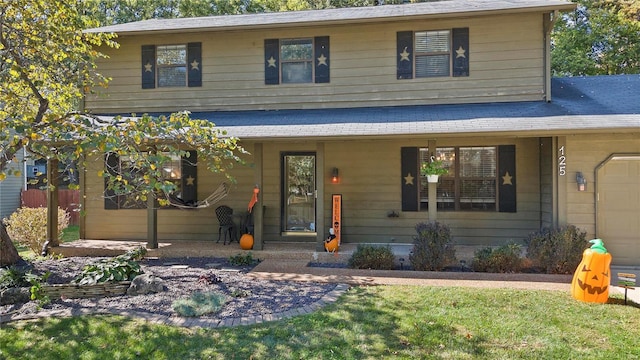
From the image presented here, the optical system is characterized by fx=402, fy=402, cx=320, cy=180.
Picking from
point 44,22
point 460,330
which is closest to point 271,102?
point 44,22

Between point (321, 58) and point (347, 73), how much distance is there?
66cm

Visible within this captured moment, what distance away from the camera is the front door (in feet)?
29.6

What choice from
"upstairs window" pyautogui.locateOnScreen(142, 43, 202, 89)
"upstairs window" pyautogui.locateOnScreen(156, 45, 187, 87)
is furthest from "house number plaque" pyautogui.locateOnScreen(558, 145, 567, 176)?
"upstairs window" pyautogui.locateOnScreen(156, 45, 187, 87)

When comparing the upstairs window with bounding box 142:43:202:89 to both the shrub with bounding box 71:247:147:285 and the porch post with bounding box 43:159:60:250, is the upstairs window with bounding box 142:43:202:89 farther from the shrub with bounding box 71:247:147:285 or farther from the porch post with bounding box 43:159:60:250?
the shrub with bounding box 71:247:147:285

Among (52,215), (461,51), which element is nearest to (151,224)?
(52,215)

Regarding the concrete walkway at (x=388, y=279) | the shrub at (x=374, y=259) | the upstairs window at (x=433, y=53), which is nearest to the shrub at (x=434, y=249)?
the concrete walkway at (x=388, y=279)

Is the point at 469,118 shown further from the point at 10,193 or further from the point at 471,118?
the point at 10,193

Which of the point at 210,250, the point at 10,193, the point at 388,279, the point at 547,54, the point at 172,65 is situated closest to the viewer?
the point at 388,279

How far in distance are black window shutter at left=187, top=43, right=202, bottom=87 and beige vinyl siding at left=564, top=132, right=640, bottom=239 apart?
7.55 meters

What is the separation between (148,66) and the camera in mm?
9305

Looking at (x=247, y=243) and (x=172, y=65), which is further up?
(x=172, y=65)

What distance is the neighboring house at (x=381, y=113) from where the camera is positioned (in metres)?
7.12

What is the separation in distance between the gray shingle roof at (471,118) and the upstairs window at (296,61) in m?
0.77

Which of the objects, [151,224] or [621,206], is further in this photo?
[151,224]
